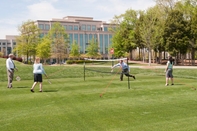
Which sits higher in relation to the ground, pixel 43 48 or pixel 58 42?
pixel 58 42

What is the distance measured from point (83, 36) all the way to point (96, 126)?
139 metres

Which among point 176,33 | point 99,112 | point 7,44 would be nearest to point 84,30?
point 7,44

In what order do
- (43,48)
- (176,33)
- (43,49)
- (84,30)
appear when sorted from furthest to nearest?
(84,30), (43,48), (43,49), (176,33)

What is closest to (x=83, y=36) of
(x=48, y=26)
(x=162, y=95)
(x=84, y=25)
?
(x=84, y=25)

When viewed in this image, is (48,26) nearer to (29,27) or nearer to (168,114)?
(29,27)

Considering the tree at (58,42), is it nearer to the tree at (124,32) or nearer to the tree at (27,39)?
the tree at (27,39)

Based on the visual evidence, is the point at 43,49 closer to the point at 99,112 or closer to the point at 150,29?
the point at 150,29

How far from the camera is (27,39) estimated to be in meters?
81.7

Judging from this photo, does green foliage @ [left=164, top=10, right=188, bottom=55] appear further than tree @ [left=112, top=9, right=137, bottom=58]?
No

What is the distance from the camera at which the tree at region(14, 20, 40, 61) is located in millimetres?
80450

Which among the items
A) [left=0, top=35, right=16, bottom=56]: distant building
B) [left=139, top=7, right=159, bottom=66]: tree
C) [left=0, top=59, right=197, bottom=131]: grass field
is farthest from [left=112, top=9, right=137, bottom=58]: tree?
[left=0, top=35, right=16, bottom=56]: distant building

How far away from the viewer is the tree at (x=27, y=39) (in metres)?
80.4

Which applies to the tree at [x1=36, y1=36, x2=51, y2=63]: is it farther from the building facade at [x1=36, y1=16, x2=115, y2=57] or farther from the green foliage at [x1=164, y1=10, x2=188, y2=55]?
the building facade at [x1=36, y1=16, x2=115, y2=57]

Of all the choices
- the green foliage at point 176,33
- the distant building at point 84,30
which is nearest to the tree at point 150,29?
the green foliage at point 176,33
